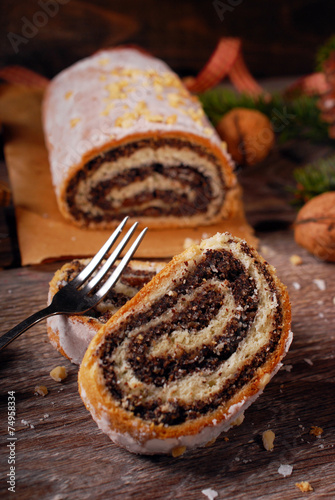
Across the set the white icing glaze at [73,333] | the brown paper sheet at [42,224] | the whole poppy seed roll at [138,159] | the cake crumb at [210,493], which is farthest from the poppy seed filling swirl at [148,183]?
the cake crumb at [210,493]

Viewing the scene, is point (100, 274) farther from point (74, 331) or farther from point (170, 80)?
point (170, 80)

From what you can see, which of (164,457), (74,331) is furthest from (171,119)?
(164,457)

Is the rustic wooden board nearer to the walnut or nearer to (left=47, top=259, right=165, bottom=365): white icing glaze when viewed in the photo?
(left=47, top=259, right=165, bottom=365): white icing glaze

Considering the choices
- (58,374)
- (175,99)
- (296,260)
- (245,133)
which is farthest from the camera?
(245,133)

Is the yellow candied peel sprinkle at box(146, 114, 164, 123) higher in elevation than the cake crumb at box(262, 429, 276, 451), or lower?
higher

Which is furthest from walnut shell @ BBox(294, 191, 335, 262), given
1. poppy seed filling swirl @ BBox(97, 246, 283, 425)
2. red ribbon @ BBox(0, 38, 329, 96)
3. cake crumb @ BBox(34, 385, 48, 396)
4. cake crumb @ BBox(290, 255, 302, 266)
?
red ribbon @ BBox(0, 38, 329, 96)

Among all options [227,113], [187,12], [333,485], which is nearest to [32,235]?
[227,113]
